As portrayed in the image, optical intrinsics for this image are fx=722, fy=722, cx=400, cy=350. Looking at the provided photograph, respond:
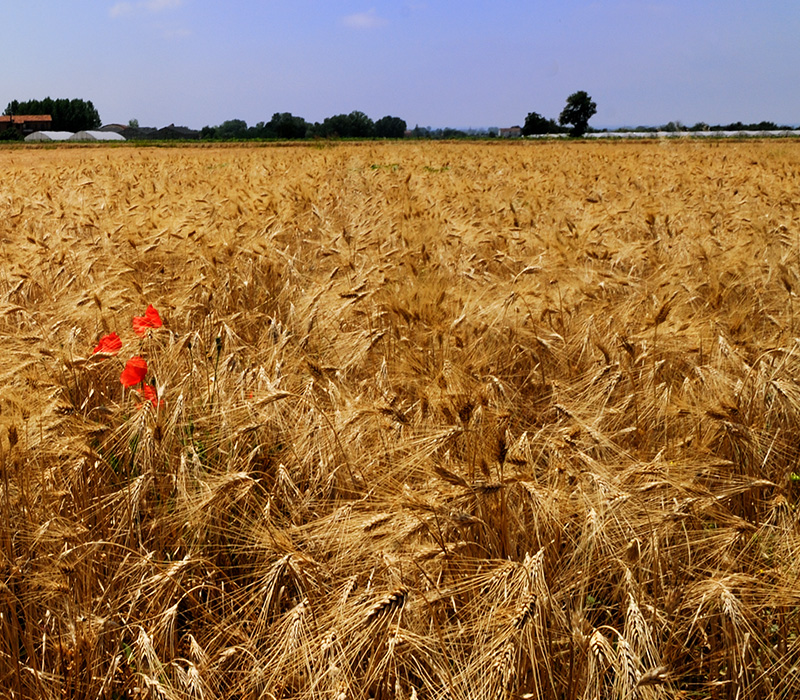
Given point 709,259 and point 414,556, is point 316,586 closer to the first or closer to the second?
point 414,556

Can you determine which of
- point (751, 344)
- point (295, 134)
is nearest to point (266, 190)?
point (751, 344)

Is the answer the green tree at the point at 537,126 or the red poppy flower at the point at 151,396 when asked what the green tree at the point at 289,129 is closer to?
the green tree at the point at 537,126

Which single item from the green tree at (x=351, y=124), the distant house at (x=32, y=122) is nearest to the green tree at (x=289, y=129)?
the green tree at (x=351, y=124)

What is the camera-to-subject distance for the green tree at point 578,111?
66312mm

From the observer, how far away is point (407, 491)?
1.72m

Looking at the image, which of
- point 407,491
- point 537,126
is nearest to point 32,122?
point 537,126

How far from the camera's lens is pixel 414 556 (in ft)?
5.50

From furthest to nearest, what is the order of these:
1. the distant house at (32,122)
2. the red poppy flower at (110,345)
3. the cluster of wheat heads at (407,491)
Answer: the distant house at (32,122), the red poppy flower at (110,345), the cluster of wheat heads at (407,491)

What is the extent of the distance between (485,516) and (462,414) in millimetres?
278

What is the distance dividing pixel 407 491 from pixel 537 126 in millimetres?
67581

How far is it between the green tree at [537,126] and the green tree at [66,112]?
66927mm

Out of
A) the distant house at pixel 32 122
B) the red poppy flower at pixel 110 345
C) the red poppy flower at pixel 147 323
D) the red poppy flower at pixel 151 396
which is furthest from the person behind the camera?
the distant house at pixel 32 122

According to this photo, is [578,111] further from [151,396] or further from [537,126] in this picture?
[151,396]

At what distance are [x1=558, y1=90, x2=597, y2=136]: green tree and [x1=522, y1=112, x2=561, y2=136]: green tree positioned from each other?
4.66 ft
